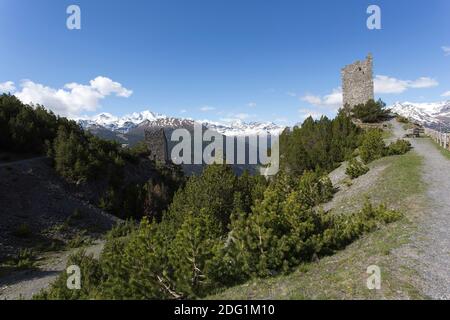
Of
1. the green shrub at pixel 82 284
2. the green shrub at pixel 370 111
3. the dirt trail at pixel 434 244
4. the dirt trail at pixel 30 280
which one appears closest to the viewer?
the dirt trail at pixel 434 244

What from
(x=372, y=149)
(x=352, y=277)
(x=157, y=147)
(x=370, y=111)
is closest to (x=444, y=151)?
(x=372, y=149)

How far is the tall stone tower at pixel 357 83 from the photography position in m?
40.0

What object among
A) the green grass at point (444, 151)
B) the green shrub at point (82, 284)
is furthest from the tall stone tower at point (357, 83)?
the green shrub at point (82, 284)

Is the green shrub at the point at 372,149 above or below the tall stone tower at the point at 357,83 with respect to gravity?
below

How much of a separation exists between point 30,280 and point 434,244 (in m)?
16.7

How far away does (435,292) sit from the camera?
6254 millimetres

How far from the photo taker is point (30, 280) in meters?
15.4

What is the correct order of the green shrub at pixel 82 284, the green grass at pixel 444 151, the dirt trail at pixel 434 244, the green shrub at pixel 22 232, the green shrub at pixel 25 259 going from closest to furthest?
the dirt trail at pixel 434 244 < the green shrub at pixel 82 284 < the green shrub at pixel 25 259 < the green grass at pixel 444 151 < the green shrub at pixel 22 232

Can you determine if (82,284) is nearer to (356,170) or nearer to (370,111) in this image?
(356,170)

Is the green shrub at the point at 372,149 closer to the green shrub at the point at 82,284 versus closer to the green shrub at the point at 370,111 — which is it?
the green shrub at the point at 370,111

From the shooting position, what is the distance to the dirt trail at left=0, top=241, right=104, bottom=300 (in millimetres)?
13648

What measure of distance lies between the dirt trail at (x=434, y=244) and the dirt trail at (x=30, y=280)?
41.3ft

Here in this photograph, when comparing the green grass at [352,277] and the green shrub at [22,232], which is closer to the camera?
the green grass at [352,277]
